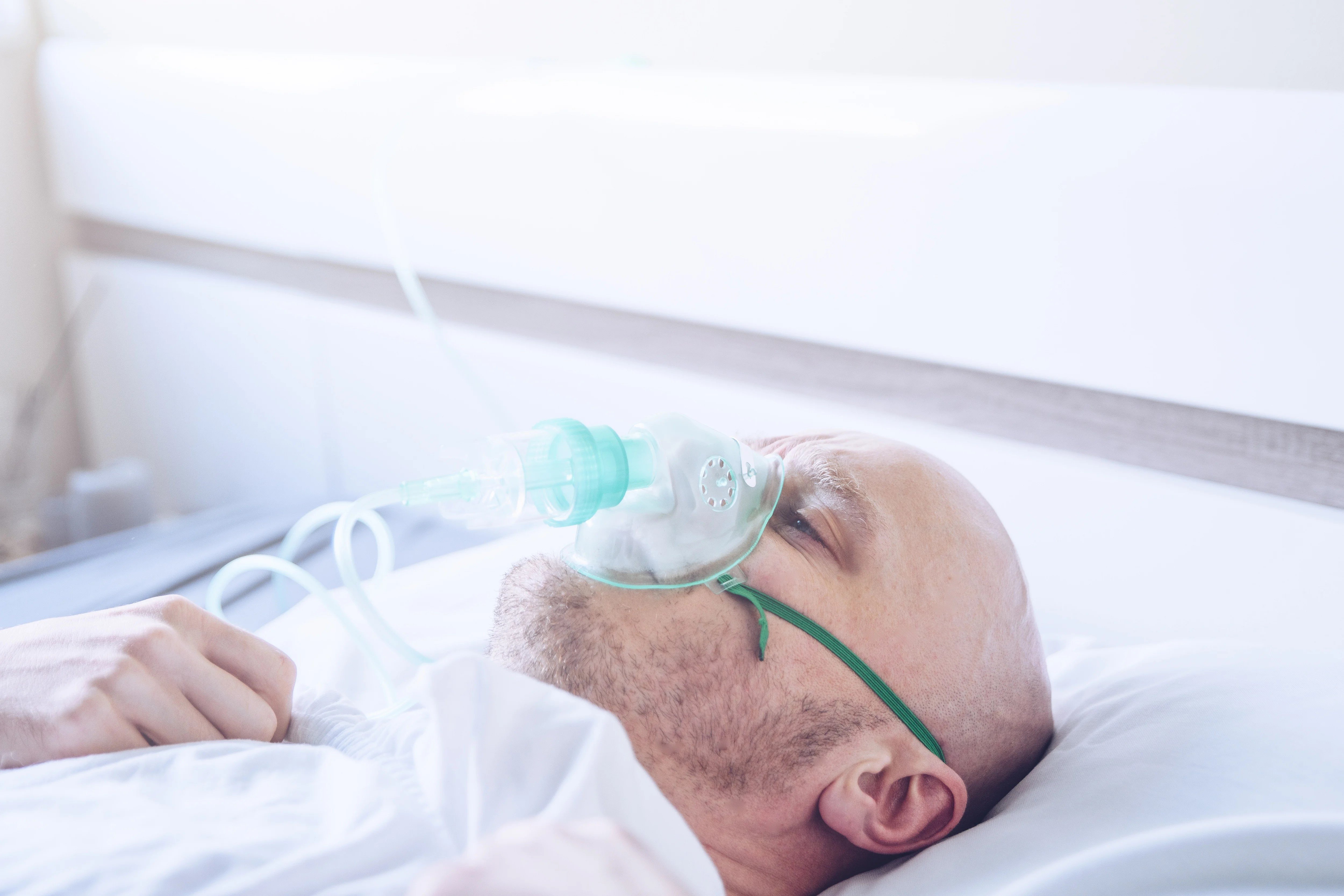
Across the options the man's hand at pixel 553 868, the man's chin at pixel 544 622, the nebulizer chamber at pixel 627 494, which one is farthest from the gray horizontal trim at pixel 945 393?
the man's hand at pixel 553 868

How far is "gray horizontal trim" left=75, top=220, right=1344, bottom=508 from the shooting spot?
3.55ft

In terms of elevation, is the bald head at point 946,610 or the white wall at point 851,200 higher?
the white wall at point 851,200

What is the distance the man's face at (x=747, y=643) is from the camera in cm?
90

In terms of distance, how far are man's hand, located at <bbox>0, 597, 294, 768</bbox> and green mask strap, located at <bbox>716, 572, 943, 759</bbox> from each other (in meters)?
0.43

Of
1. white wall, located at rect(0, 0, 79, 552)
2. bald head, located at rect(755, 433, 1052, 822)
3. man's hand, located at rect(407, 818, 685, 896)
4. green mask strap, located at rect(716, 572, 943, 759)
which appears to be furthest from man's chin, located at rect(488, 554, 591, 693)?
white wall, located at rect(0, 0, 79, 552)

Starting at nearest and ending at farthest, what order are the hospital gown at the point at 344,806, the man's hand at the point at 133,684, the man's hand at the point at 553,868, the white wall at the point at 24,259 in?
the man's hand at the point at 553,868 < the hospital gown at the point at 344,806 < the man's hand at the point at 133,684 < the white wall at the point at 24,259

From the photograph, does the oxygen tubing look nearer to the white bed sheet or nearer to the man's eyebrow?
the man's eyebrow

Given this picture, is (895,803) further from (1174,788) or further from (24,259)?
(24,259)

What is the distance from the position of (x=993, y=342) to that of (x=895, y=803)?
22.2 inches

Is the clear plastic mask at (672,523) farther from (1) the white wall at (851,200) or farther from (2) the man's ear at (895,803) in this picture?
(1) the white wall at (851,200)

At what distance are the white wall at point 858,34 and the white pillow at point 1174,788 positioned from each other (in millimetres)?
639

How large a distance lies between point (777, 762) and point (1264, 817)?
379mm

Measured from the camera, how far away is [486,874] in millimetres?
488

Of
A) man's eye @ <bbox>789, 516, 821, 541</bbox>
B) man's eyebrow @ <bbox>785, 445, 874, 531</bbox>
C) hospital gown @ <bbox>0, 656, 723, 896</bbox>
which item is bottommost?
hospital gown @ <bbox>0, 656, 723, 896</bbox>
